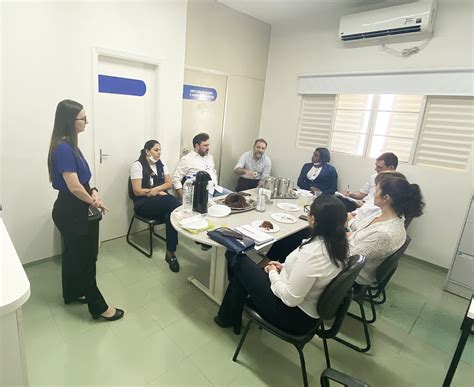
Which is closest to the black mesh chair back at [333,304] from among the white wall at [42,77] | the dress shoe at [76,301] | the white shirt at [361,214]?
the white shirt at [361,214]

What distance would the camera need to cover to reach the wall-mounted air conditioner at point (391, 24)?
2883 millimetres

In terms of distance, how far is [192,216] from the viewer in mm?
2141

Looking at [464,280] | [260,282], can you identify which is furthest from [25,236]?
[464,280]

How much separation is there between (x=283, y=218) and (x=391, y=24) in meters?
2.50

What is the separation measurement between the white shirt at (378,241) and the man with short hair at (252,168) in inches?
89.4

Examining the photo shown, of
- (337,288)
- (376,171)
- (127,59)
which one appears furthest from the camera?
(376,171)

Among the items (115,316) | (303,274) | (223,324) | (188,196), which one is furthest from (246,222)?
(115,316)

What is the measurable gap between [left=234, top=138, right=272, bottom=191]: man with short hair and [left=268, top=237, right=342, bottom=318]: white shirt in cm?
260

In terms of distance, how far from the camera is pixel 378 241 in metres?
1.76

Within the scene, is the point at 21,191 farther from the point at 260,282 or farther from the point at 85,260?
the point at 260,282

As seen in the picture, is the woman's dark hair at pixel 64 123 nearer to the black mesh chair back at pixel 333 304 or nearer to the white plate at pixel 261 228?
the white plate at pixel 261 228

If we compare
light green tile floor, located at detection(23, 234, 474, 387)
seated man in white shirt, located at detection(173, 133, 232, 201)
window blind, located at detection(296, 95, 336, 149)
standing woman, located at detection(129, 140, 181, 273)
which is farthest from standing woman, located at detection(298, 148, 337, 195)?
standing woman, located at detection(129, 140, 181, 273)

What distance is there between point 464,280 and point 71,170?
135 inches

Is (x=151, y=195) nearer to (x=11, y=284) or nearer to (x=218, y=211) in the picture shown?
(x=218, y=211)
